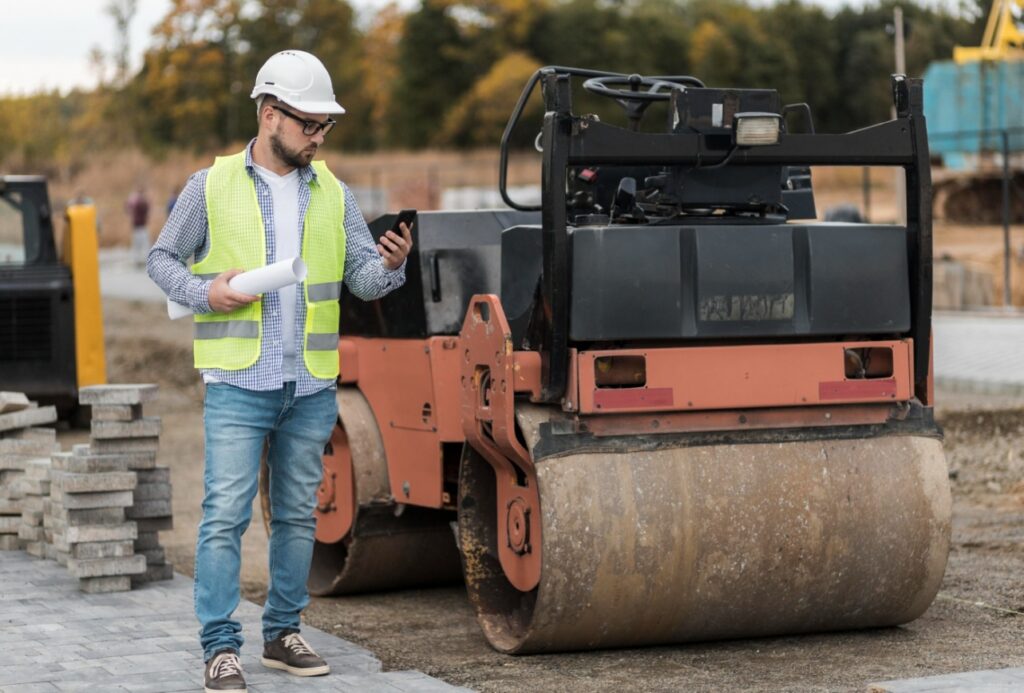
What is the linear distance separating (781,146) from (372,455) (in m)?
2.31

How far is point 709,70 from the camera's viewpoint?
83.4m

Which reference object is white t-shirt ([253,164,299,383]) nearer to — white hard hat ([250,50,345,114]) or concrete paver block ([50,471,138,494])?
white hard hat ([250,50,345,114])

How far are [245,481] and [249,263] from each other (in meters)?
0.70

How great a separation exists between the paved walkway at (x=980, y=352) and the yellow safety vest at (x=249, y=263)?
30.2ft

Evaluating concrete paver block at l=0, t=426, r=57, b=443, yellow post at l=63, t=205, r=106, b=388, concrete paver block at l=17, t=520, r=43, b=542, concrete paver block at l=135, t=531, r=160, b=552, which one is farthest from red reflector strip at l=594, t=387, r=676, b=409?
yellow post at l=63, t=205, r=106, b=388

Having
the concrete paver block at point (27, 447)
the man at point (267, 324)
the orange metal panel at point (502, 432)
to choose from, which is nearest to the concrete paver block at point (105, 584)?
the concrete paver block at point (27, 447)

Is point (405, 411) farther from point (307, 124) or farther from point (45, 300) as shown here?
point (45, 300)

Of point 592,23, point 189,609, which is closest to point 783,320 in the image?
point 189,609

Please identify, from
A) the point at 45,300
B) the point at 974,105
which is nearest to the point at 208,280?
the point at 45,300

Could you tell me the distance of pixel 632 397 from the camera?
586cm

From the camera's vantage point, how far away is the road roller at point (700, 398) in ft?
19.0

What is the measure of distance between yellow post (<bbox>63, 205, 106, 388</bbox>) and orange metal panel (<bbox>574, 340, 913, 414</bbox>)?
8.40 m

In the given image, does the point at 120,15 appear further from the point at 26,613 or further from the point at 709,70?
the point at 26,613

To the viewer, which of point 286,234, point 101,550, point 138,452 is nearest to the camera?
point 286,234
